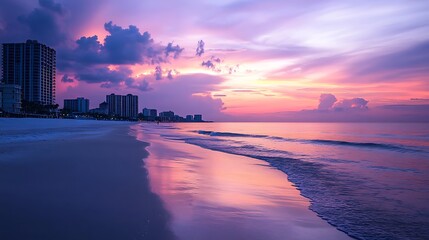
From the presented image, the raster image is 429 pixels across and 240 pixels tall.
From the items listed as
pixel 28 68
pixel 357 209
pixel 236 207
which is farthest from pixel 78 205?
pixel 28 68

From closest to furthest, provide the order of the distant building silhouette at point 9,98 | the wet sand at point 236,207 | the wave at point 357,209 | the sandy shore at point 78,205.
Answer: the sandy shore at point 78,205
the wet sand at point 236,207
the wave at point 357,209
the distant building silhouette at point 9,98

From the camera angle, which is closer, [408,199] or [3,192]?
[3,192]

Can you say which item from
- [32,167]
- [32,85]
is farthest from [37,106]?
[32,167]

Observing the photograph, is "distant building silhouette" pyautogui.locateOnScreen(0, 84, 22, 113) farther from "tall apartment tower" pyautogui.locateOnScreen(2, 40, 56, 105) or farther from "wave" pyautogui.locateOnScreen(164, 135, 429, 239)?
"wave" pyautogui.locateOnScreen(164, 135, 429, 239)

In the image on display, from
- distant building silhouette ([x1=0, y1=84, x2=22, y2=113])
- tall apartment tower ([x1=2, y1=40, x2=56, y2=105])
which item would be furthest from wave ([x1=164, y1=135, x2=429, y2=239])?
tall apartment tower ([x1=2, y1=40, x2=56, y2=105])

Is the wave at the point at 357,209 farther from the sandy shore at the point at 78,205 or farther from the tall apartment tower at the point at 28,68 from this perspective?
the tall apartment tower at the point at 28,68

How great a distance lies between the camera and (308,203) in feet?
23.0

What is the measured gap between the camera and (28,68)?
478ft

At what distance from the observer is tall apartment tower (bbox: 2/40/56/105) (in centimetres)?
14275

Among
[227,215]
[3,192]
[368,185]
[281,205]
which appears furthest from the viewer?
[368,185]

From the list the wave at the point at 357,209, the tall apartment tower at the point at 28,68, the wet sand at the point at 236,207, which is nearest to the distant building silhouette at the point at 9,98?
the tall apartment tower at the point at 28,68

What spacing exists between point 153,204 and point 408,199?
608 centimetres

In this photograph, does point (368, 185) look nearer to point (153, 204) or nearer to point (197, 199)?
point (197, 199)

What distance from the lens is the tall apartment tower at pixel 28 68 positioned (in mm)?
142750
